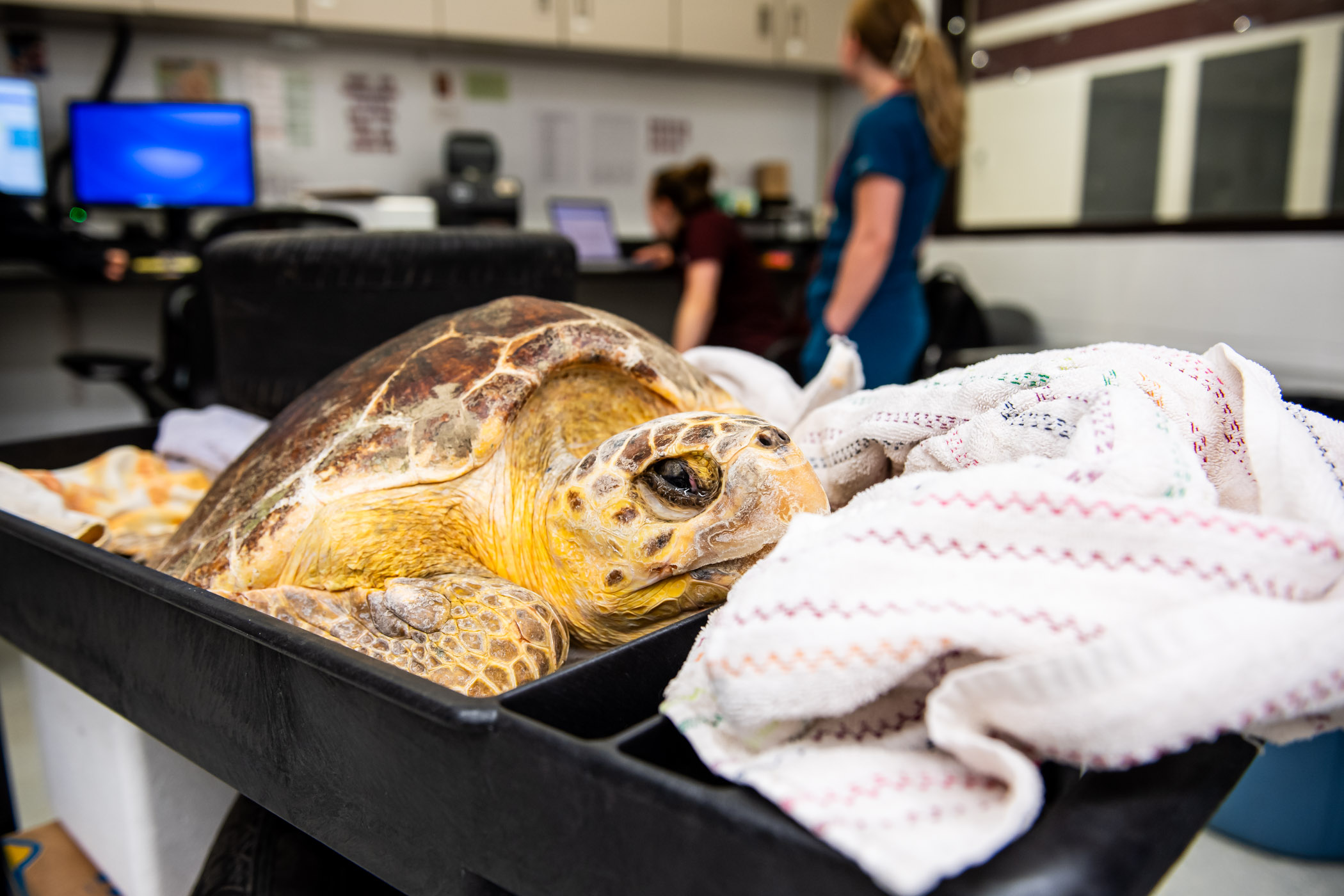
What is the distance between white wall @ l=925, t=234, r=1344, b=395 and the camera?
2436 mm

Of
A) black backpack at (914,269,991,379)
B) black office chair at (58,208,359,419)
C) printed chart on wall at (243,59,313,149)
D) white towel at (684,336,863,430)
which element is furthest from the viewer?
printed chart on wall at (243,59,313,149)

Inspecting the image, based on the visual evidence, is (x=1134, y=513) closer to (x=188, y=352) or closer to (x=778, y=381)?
(x=778, y=381)

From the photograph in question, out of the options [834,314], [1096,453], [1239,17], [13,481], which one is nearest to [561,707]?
[1096,453]

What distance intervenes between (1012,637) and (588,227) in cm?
358

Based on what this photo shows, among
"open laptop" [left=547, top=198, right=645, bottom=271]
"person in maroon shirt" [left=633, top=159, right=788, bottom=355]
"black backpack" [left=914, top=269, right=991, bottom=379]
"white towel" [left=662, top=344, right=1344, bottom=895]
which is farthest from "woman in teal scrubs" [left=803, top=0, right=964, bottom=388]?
"open laptop" [left=547, top=198, right=645, bottom=271]

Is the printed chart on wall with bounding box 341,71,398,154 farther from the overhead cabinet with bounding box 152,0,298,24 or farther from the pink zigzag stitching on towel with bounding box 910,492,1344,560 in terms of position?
the pink zigzag stitching on towel with bounding box 910,492,1344,560

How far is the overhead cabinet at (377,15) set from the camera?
3031 mm

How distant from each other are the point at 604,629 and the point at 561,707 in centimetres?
21

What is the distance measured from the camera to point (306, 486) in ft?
1.84

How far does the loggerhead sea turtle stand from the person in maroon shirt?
185 centimetres

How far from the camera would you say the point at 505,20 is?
10.8ft

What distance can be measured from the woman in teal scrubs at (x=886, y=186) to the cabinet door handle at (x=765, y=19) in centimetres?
215

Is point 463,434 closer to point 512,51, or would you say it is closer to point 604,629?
point 604,629

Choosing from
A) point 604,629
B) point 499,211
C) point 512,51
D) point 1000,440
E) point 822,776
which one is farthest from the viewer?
point 512,51
